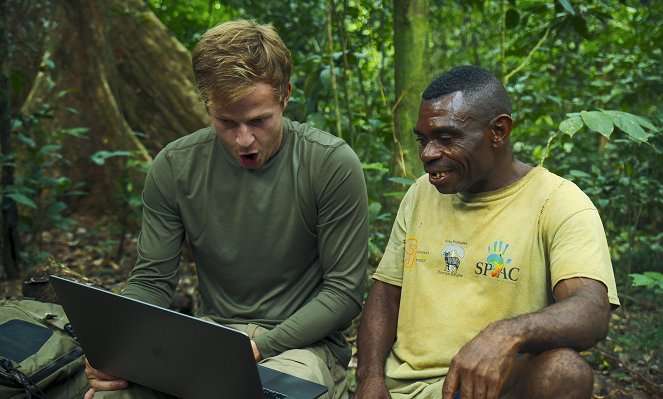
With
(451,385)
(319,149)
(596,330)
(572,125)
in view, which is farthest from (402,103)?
(451,385)

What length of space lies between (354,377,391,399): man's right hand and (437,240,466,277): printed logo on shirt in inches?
17.8

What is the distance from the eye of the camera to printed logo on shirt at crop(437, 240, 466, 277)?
103 inches

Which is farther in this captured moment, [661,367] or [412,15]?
[412,15]

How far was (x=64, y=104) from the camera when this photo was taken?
7254mm

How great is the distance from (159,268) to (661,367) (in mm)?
2804

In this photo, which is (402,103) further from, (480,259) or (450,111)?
(480,259)

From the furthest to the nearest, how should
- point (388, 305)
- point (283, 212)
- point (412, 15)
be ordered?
1. point (412, 15)
2. point (283, 212)
3. point (388, 305)

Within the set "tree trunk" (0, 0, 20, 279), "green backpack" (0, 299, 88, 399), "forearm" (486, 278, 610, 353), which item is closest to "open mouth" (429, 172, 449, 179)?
"forearm" (486, 278, 610, 353)

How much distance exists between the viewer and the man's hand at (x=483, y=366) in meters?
2.07

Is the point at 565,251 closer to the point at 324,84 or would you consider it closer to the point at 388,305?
the point at 388,305

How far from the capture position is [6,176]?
5.45 meters

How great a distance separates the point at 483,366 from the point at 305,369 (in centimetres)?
84

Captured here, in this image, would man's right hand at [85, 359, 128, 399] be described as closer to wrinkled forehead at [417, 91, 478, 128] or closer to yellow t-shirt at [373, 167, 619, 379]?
yellow t-shirt at [373, 167, 619, 379]

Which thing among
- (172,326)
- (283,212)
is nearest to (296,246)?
(283,212)
